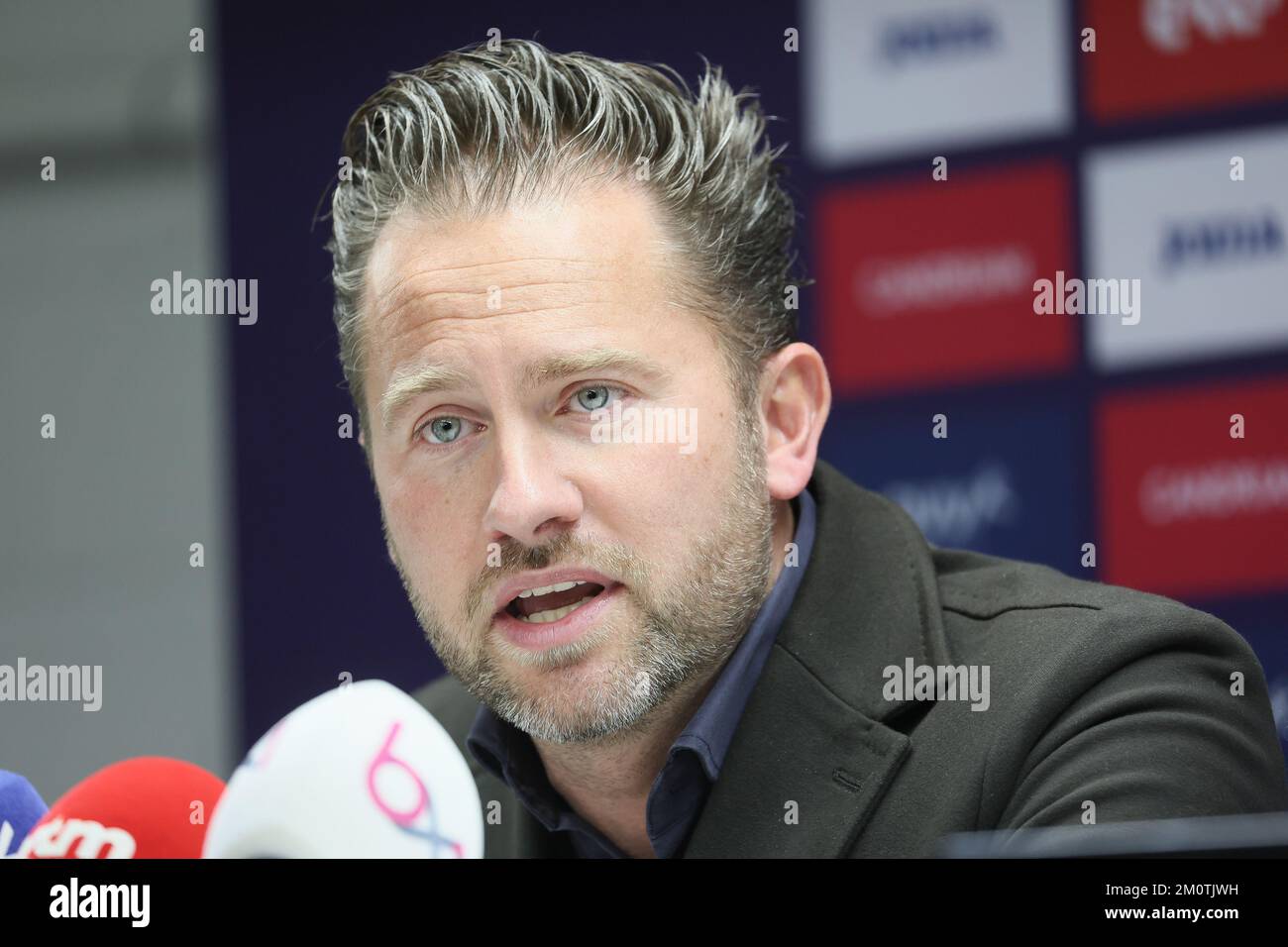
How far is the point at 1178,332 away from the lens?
342 cm

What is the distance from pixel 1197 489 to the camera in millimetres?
3410

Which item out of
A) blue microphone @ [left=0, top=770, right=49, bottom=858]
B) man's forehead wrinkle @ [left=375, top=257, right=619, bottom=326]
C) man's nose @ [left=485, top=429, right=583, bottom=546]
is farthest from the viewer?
man's forehead wrinkle @ [left=375, top=257, right=619, bottom=326]

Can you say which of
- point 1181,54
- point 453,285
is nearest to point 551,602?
point 453,285

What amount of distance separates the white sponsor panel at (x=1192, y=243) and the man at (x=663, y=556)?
175cm

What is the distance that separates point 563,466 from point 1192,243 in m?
2.32

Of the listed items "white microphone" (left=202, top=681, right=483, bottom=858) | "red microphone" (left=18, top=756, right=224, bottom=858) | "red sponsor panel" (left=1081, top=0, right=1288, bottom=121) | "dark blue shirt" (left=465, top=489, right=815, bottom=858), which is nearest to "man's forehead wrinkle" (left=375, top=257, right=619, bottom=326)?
"dark blue shirt" (left=465, top=489, right=815, bottom=858)

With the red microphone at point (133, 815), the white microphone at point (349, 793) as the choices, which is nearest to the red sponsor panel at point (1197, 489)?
the red microphone at point (133, 815)

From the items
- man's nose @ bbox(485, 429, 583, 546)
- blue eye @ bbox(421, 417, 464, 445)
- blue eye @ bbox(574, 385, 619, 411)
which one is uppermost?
blue eye @ bbox(574, 385, 619, 411)

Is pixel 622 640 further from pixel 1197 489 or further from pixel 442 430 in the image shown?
pixel 1197 489

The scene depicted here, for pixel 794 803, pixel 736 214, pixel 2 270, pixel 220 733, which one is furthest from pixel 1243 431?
pixel 2 270

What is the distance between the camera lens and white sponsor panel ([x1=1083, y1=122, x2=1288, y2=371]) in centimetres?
339

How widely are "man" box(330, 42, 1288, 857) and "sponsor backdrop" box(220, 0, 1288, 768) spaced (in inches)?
66.1

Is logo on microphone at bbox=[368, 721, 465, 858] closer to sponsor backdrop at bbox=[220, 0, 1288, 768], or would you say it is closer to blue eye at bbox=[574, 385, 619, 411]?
blue eye at bbox=[574, 385, 619, 411]
